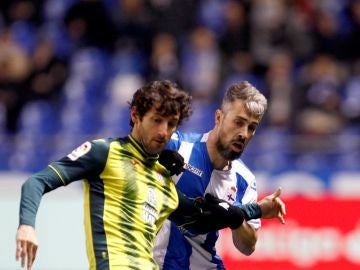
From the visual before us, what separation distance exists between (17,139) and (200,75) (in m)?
3.07

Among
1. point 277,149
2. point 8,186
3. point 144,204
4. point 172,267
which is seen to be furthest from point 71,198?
point 144,204

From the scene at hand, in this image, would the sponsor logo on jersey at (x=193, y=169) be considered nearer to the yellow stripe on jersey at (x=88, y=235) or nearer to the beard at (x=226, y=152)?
Answer: the beard at (x=226, y=152)

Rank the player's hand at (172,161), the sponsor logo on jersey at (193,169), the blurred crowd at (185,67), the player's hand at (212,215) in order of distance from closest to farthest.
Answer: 1. the player's hand at (172,161)
2. the player's hand at (212,215)
3. the sponsor logo on jersey at (193,169)
4. the blurred crowd at (185,67)

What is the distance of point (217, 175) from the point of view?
302 inches

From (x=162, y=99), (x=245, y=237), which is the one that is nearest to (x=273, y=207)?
(x=245, y=237)

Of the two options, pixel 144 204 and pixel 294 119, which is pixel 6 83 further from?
pixel 144 204

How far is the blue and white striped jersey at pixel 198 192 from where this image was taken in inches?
300

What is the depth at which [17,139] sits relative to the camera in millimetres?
13594

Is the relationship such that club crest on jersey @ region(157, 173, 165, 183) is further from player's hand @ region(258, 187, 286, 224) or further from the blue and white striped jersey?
the blue and white striped jersey

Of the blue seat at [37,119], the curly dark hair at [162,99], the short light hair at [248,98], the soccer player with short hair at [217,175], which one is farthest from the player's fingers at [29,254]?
the blue seat at [37,119]

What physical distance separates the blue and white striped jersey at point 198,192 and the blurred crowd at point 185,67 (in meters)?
5.83

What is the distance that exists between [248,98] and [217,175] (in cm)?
61

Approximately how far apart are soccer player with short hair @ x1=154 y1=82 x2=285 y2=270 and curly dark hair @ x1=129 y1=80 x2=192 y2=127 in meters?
0.97

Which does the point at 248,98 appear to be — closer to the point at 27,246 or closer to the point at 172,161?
the point at 172,161
